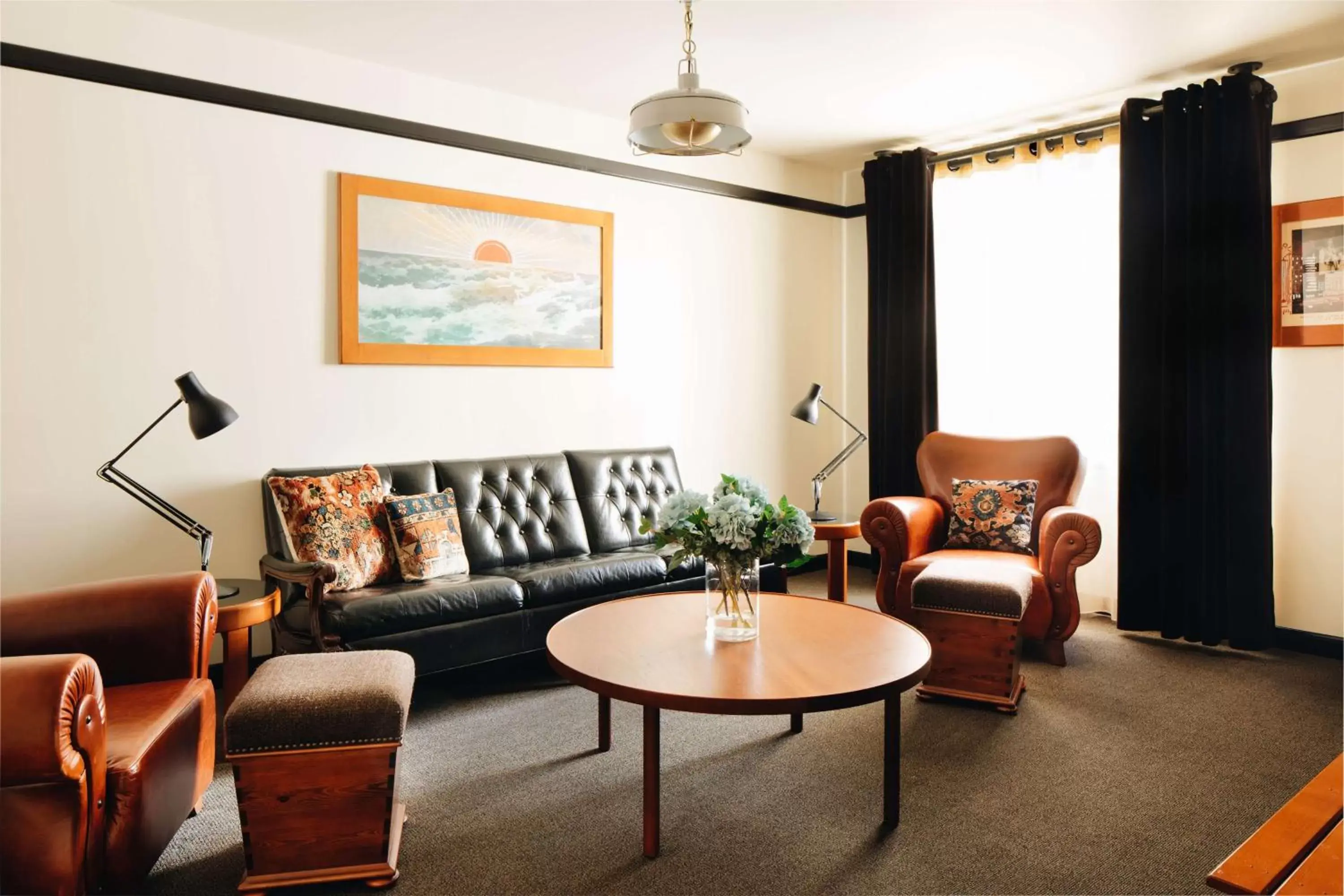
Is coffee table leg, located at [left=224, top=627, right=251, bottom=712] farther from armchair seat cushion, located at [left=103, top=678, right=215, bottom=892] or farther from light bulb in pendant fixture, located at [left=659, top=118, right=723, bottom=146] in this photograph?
light bulb in pendant fixture, located at [left=659, top=118, right=723, bottom=146]

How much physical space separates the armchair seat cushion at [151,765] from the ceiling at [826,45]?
102 inches

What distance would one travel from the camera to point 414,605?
321 cm

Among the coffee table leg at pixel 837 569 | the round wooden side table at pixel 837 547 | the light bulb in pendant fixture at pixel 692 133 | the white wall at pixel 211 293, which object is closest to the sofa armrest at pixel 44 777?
the white wall at pixel 211 293

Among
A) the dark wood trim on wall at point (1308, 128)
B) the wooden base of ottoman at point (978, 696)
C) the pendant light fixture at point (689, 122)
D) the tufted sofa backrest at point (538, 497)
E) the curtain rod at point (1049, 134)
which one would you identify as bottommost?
the wooden base of ottoman at point (978, 696)

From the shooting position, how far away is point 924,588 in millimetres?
3371

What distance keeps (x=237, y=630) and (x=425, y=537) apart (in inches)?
34.1

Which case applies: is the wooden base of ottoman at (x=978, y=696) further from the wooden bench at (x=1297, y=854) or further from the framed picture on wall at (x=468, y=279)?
the framed picture on wall at (x=468, y=279)

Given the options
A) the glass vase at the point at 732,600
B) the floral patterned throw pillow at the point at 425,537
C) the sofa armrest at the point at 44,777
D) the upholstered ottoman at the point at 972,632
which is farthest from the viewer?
the floral patterned throw pillow at the point at 425,537

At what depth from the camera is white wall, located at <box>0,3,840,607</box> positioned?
10.5 ft

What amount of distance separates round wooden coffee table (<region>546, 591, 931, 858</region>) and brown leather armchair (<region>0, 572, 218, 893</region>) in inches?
38.4

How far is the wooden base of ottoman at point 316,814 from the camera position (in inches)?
81.0

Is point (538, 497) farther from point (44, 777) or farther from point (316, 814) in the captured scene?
point (44, 777)

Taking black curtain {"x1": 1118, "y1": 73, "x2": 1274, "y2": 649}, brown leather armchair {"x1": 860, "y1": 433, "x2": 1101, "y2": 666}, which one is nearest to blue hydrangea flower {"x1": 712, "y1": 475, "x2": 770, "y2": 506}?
brown leather armchair {"x1": 860, "y1": 433, "x2": 1101, "y2": 666}

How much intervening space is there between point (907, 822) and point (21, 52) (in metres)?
3.93
